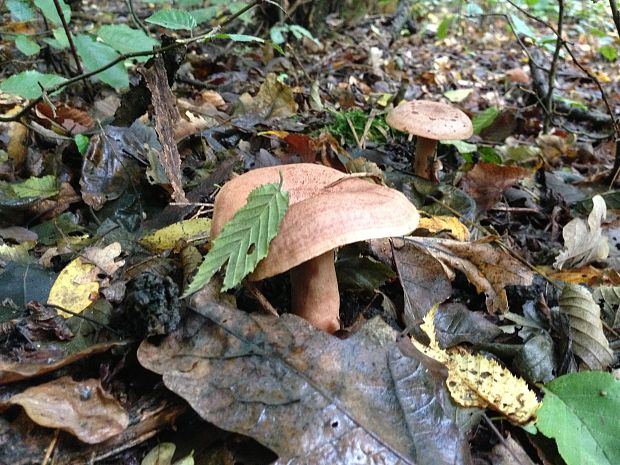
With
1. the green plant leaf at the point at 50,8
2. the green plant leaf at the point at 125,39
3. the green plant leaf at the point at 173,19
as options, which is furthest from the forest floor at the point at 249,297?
the green plant leaf at the point at 50,8

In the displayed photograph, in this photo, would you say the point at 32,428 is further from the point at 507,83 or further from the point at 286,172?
the point at 507,83

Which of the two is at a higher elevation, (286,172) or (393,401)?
(286,172)

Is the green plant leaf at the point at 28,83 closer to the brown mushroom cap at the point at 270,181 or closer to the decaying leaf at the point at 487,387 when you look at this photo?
the brown mushroom cap at the point at 270,181

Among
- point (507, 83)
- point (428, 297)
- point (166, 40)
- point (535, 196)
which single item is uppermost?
point (166, 40)

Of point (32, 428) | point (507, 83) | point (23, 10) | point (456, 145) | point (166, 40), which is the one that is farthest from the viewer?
point (507, 83)

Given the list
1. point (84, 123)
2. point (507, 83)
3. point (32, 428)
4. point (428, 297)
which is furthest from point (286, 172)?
point (507, 83)

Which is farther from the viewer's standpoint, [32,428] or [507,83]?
[507,83]

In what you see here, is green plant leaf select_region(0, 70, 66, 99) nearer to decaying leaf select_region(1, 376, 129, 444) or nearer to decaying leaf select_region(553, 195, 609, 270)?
decaying leaf select_region(1, 376, 129, 444)

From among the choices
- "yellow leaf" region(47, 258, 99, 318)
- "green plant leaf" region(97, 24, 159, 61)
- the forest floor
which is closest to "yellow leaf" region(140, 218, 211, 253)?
the forest floor
